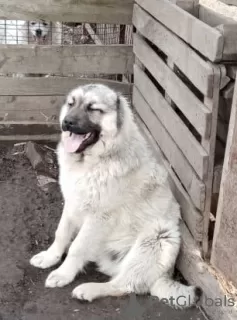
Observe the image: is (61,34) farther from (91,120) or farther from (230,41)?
(230,41)

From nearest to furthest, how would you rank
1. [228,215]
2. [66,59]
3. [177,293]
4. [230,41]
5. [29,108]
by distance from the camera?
[230,41]
[228,215]
[177,293]
[66,59]
[29,108]

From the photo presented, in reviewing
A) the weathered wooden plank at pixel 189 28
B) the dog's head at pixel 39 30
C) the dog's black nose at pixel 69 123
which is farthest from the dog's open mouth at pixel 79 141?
the dog's head at pixel 39 30

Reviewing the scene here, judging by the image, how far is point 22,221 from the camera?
14.6 ft

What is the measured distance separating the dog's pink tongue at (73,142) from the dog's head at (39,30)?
3.02 metres

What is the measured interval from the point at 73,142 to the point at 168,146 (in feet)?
3.04

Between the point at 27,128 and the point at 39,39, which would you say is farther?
the point at 39,39

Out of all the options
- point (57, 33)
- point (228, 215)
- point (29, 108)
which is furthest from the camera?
point (57, 33)

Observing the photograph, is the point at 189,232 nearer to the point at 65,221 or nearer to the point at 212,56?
the point at 65,221

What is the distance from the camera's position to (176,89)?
13.4 feet

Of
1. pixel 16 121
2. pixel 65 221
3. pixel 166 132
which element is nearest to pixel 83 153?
pixel 65 221

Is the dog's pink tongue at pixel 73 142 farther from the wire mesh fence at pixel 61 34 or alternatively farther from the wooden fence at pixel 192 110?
the wire mesh fence at pixel 61 34

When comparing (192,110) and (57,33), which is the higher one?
(192,110)

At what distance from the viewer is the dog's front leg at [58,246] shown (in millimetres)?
3957

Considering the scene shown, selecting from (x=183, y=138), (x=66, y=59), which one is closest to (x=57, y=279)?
(x=183, y=138)
